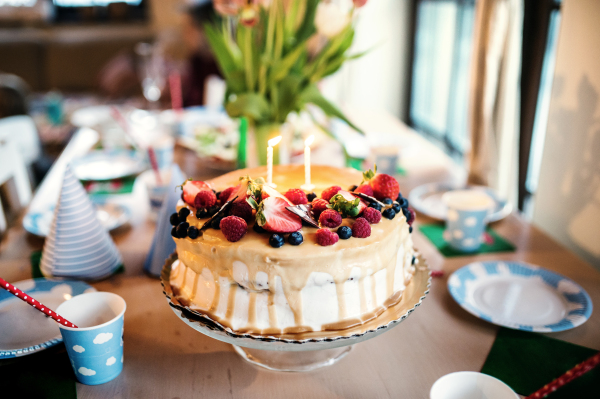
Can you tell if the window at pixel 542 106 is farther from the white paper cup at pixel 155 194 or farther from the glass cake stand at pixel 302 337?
the white paper cup at pixel 155 194

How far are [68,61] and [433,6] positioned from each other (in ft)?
13.5

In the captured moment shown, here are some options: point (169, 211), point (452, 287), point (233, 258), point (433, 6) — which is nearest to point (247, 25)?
point (169, 211)

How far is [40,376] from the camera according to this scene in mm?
913

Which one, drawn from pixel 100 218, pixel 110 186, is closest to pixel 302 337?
pixel 100 218

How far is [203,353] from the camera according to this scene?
3.21 feet

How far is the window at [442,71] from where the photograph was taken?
3041 mm

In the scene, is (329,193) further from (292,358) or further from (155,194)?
(155,194)

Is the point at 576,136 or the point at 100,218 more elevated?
the point at 576,136

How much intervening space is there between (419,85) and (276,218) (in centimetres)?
319

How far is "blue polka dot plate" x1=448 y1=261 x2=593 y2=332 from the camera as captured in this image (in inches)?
41.0

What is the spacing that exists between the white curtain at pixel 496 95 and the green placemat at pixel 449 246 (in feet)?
1.66

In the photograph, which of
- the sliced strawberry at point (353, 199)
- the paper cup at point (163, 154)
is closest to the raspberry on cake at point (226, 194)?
the sliced strawberry at point (353, 199)

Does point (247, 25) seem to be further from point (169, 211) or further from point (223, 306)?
point (223, 306)

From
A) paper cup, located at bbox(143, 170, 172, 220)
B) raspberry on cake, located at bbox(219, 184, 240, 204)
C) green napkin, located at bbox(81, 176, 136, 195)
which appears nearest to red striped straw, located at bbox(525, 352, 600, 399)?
raspberry on cake, located at bbox(219, 184, 240, 204)
